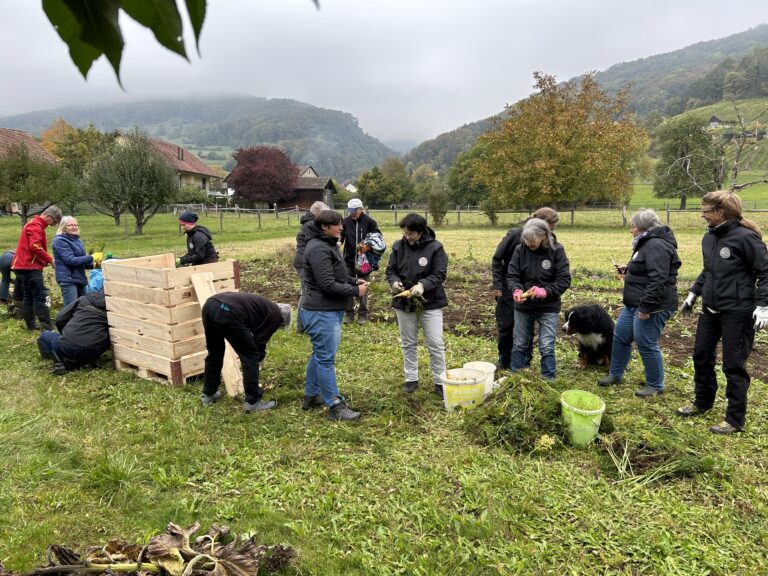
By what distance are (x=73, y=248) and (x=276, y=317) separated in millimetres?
3691

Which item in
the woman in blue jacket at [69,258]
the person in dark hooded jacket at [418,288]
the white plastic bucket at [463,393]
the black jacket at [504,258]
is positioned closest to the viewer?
the white plastic bucket at [463,393]

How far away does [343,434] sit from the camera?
4.05 metres

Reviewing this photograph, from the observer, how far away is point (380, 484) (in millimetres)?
3383

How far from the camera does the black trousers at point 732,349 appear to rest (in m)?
3.91

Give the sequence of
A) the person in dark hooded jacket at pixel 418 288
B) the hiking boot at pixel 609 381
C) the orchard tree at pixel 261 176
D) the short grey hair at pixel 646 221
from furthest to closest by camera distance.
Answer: the orchard tree at pixel 261 176, the hiking boot at pixel 609 381, the person in dark hooded jacket at pixel 418 288, the short grey hair at pixel 646 221

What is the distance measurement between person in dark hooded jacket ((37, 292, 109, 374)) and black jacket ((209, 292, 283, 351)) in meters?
2.27

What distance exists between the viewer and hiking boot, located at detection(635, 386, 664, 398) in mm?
4812

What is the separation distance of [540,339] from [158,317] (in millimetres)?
3885

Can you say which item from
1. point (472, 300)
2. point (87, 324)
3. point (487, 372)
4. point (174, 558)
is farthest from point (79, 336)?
point (472, 300)

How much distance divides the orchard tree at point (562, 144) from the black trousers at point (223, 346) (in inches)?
982

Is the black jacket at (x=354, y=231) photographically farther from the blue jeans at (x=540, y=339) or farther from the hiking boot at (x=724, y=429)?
the hiking boot at (x=724, y=429)

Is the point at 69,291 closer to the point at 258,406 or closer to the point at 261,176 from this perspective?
the point at 258,406

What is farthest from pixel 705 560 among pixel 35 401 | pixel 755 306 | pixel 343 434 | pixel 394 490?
pixel 35 401

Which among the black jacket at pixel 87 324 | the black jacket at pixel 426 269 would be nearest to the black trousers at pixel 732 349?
the black jacket at pixel 426 269
